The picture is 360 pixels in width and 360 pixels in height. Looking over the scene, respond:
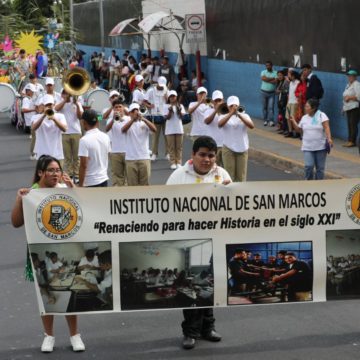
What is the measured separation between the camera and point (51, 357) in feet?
27.5

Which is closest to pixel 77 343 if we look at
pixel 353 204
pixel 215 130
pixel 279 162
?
pixel 353 204

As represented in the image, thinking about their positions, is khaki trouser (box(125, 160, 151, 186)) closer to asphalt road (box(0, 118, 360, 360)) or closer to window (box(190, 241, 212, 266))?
asphalt road (box(0, 118, 360, 360))

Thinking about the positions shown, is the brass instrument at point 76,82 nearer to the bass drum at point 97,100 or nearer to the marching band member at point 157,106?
the marching band member at point 157,106

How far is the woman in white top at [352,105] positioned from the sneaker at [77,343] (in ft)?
48.2

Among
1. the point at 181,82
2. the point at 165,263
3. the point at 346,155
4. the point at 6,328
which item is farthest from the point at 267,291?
the point at 181,82

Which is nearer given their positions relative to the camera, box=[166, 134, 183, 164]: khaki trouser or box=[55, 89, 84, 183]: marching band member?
box=[55, 89, 84, 183]: marching band member

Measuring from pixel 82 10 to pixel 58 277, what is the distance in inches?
1948

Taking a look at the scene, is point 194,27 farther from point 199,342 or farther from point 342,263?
point 342,263

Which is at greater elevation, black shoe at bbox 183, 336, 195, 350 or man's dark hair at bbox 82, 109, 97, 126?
man's dark hair at bbox 82, 109, 97, 126

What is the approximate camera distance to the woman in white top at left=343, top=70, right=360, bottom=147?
22203mm

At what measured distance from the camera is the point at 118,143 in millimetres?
15422

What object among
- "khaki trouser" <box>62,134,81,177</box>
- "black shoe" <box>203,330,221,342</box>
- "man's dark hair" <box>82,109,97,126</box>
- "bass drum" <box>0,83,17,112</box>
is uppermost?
"man's dark hair" <box>82,109,97,126</box>

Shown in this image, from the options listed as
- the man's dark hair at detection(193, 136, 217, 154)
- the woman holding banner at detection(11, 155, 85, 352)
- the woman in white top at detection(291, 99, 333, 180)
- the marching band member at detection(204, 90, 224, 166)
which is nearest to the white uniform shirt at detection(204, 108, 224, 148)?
the marching band member at detection(204, 90, 224, 166)

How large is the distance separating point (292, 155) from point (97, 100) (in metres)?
4.40
